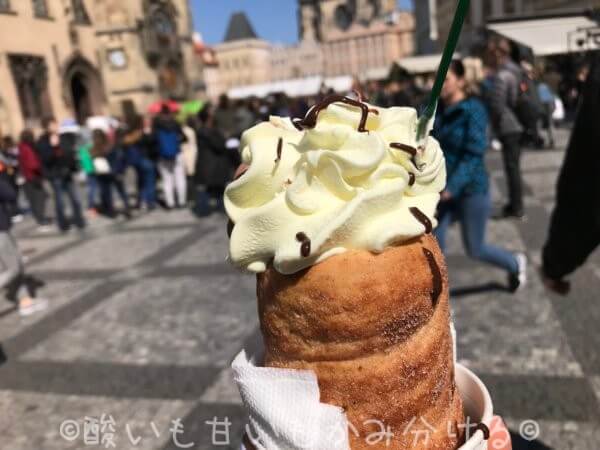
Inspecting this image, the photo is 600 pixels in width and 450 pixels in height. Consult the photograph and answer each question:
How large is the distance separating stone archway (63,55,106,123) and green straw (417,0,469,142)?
83.1 ft

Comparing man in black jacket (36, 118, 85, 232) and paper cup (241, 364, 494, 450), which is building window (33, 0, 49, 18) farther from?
paper cup (241, 364, 494, 450)

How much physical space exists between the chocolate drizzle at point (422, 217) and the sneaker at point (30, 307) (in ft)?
14.9

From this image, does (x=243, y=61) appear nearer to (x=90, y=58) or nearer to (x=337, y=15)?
(x=337, y=15)

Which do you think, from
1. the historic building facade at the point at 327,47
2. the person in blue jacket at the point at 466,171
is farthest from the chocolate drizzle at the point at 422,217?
the historic building facade at the point at 327,47

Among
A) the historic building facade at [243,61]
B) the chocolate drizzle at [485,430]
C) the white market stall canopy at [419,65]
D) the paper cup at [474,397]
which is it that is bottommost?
the paper cup at [474,397]

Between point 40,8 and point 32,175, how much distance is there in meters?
16.2

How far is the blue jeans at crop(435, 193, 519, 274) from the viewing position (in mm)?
3734

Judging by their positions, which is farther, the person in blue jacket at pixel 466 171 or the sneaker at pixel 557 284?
the person in blue jacket at pixel 466 171

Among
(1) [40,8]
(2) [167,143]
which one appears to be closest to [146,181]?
(2) [167,143]

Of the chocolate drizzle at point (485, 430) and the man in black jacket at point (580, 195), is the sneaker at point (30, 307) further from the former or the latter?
the chocolate drizzle at point (485, 430)

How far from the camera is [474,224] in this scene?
380cm

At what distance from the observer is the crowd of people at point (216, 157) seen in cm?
371

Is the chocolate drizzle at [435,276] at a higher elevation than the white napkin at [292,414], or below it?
higher

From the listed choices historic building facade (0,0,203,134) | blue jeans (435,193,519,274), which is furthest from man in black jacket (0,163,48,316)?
historic building facade (0,0,203,134)
